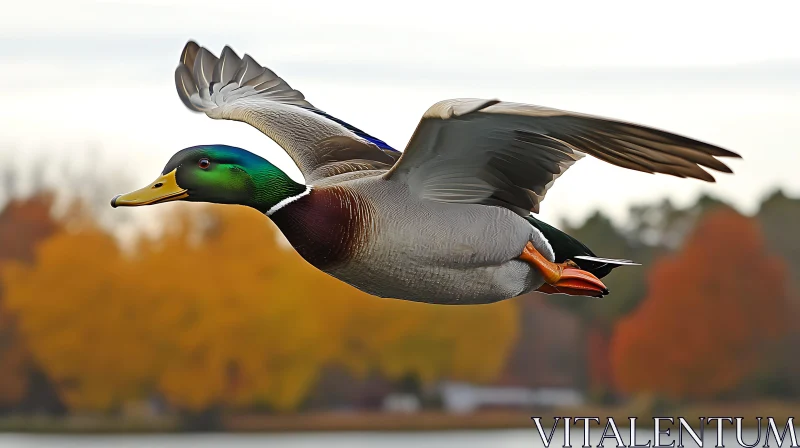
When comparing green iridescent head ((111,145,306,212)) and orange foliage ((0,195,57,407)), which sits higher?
green iridescent head ((111,145,306,212))

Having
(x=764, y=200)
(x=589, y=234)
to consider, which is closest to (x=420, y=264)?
(x=589, y=234)

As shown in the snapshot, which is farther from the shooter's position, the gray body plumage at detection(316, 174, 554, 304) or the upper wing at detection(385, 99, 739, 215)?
the gray body plumage at detection(316, 174, 554, 304)

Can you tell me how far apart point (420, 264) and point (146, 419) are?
50595 millimetres

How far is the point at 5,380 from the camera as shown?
192 ft

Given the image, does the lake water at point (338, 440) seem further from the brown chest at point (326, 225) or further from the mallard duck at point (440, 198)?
the brown chest at point (326, 225)

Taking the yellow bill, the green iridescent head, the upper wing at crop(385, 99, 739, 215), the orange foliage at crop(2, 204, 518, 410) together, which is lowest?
the orange foliage at crop(2, 204, 518, 410)

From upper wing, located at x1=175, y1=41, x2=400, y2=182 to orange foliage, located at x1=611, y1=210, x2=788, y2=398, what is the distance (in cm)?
4555

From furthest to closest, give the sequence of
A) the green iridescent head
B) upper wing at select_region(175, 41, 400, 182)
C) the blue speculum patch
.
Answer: the blue speculum patch
upper wing at select_region(175, 41, 400, 182)
the green iridescent head

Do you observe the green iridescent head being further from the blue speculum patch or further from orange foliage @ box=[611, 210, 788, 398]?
orange foliage @ box=[611, 210, 788, 398]

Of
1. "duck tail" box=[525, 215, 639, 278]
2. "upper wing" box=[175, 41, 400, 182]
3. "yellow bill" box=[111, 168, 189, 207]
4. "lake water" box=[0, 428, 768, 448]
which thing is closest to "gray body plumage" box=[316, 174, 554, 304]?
"duck tail" box=[525, 215, 639, 278]

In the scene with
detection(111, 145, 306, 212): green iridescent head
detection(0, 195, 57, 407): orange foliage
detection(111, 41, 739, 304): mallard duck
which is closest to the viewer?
detection(111, 41, 739, 304): mallard duck

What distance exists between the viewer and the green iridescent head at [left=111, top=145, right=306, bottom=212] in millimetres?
8016

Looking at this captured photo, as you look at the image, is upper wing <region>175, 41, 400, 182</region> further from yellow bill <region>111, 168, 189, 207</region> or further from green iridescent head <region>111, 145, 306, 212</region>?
yellow bill <region>111, 168, 189, 207</region>

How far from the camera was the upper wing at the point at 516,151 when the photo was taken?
7.00m
